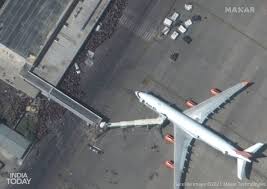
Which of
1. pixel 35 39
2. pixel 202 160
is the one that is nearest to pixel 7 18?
pixel 35 39

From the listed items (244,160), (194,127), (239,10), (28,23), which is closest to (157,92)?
(194,127)

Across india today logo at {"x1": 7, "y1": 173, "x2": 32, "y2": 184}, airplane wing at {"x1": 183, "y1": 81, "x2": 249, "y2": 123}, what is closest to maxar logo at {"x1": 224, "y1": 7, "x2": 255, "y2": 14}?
airplane wing at {"x1": 183, "y1": 81, "x2": 249, "y2": 123}

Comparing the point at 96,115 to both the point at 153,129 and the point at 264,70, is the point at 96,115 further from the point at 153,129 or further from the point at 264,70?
the point at 264,70

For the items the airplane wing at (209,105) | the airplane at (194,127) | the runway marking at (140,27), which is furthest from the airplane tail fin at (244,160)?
the runway marking at (140,27)

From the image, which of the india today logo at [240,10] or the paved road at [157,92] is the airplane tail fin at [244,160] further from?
the india today logo at [240,10]

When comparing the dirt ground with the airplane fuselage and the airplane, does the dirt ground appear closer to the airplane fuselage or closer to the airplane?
the airplane

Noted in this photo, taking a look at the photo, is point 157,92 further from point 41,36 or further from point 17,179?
point 17,179

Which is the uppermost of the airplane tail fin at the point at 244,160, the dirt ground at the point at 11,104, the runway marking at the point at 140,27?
the runway marking at the point at 140,27
